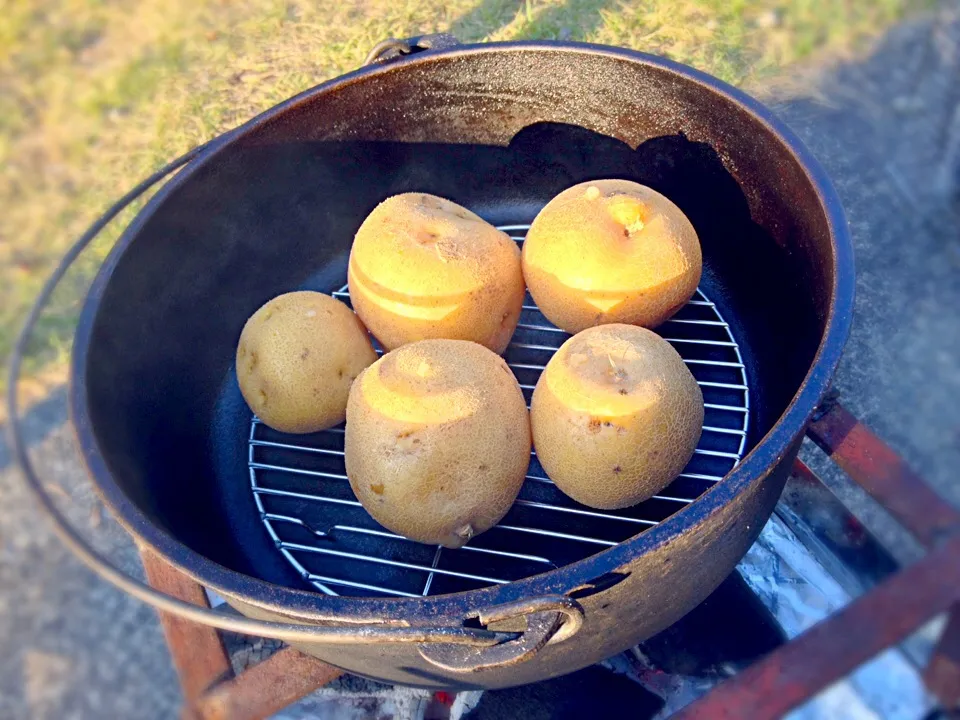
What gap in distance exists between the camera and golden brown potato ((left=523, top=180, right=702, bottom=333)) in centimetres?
145

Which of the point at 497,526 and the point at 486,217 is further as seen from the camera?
the point at 486,217

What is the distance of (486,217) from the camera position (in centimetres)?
203

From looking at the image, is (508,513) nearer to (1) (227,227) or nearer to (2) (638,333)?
(2) (638,333)

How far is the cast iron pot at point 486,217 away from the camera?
1.07m

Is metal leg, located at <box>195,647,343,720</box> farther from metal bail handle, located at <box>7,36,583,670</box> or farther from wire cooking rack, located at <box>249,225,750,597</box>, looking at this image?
metal bail handle, located at <box>7,36,583,670</box>

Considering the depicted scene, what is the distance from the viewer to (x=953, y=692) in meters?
1.57

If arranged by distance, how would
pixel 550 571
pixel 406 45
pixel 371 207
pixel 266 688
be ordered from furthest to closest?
pixel 371 207 → pixel 406 45 → pixel 266 688 → pixel 550 571

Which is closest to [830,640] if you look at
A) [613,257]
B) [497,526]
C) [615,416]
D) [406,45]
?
[615,416]

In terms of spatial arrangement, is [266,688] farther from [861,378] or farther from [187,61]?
[187,61]

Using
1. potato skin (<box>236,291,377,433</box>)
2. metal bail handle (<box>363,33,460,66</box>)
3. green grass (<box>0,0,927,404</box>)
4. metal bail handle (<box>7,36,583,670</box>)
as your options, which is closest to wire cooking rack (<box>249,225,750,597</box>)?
potato skin (<box>236,291,377,433</box>)

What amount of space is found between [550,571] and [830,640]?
51 cm

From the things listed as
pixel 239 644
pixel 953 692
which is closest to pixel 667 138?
pixel 953 692

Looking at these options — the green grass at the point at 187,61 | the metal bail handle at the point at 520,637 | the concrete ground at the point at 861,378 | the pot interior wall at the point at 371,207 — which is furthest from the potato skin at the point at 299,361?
the green grass at the point at 187,61

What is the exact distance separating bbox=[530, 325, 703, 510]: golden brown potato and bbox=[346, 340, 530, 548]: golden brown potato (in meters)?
0.09
